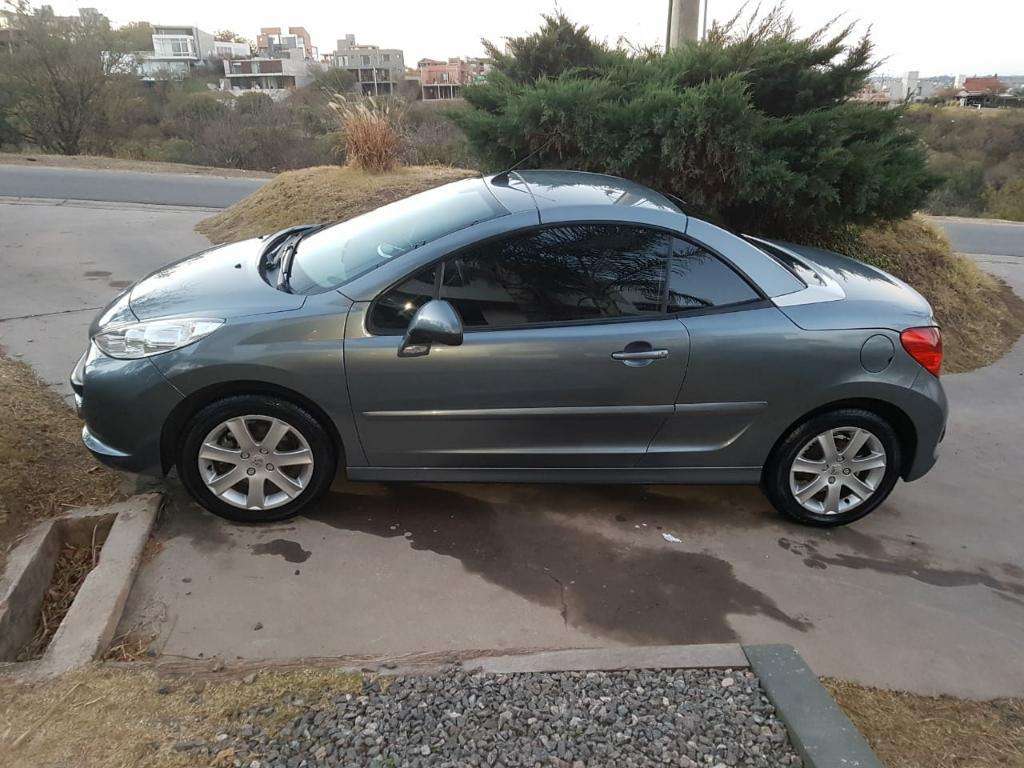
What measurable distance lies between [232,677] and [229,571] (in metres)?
0.75

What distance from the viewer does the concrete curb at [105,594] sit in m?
2.72

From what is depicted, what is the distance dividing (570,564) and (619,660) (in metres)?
0.81

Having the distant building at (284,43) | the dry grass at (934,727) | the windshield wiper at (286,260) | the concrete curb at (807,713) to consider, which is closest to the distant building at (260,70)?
the distant building at (284,43)

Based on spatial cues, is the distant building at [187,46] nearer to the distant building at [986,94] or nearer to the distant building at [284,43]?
the distant building at [284,43]

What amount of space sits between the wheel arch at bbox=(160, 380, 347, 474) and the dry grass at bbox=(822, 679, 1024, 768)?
2.45 meters

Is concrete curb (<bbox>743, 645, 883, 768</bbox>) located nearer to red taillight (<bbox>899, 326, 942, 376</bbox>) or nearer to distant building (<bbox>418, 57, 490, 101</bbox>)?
red taillight (<bbox>899, 326, 942, 376</bbox>)

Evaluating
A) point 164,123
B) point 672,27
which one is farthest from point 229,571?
point 164,123

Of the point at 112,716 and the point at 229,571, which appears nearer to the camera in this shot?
the point at 112,716

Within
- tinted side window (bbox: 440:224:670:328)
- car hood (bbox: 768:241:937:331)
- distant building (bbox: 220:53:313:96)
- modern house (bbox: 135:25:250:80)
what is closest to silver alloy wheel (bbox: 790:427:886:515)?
car hood (bbox: 768:241:937:331)

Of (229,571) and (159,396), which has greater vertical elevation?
(159,396)

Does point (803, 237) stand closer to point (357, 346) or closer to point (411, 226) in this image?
point (411, 226)

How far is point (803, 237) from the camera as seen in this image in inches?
296

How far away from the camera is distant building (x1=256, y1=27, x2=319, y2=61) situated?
111219 millimetres

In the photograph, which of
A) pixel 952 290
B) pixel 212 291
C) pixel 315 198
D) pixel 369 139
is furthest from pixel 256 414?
pixel 369 139
